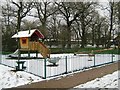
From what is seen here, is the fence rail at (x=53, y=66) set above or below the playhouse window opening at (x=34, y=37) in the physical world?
below

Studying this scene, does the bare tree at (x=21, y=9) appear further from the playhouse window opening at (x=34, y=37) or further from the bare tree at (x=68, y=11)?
the playhouse window opening at (x=34, y=37)

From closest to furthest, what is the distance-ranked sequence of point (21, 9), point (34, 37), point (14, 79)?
point (14, 79) < point (34, 37) < point (21, 9)

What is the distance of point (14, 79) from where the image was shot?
11.4 meters

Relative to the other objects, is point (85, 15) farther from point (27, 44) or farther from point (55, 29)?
point (27, 44)

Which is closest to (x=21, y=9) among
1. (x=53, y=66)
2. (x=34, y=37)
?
(x=34, y=37)

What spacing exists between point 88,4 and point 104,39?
10.4m

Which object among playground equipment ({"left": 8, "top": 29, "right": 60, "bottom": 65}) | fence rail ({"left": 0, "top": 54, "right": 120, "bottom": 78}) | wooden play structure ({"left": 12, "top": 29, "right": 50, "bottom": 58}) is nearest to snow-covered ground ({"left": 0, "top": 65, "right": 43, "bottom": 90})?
fence rail ({"left": 0, "top": 54, "right": 120, "bottom": 78})

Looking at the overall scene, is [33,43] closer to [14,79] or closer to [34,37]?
[34,37]

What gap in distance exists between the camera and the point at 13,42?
1393 inches

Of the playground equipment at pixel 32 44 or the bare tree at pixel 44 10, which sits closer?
the playground equipment at pixel 32 44

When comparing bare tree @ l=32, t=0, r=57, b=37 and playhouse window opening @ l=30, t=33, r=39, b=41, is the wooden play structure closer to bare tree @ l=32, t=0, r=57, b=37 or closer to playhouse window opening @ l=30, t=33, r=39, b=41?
playhouse window opening @ l=30, t=33, r=39, b=41

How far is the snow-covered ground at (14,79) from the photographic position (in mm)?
10696

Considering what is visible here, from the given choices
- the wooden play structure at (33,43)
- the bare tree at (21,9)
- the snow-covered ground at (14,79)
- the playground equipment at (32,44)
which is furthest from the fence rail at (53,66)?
the bare tree at (21,9)

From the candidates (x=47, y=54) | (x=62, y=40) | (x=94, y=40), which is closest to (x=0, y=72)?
(x=47, y=54)
